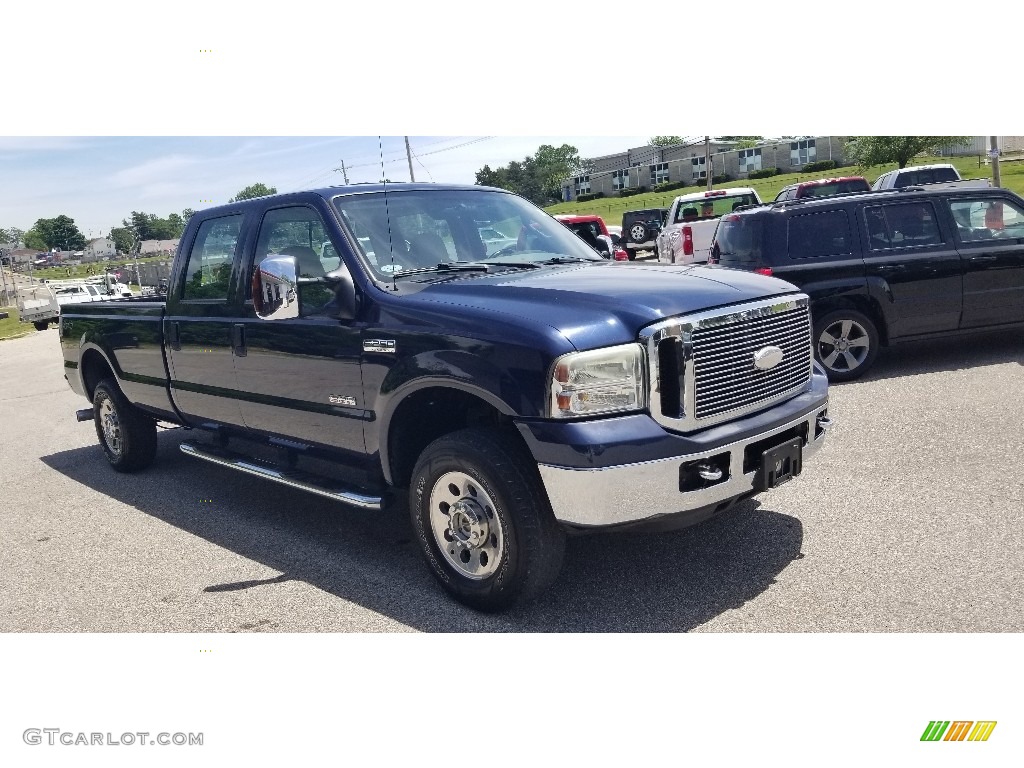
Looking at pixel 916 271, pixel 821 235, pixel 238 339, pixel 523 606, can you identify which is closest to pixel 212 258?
pixel 238 339

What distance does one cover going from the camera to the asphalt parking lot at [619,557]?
3.86m

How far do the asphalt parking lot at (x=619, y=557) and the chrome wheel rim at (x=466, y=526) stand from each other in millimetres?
248

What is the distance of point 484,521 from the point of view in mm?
3846

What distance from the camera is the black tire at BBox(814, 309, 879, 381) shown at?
847 cm

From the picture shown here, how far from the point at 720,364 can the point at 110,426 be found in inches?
216

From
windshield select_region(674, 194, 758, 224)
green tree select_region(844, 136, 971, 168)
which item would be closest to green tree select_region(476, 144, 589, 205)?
windshield select_region(674, 194, 758, 224)

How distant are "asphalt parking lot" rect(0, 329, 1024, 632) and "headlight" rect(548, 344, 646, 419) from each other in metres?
1.01

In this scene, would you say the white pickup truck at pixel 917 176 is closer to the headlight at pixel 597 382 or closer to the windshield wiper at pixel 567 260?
the windshield wiper at pixel 567 260

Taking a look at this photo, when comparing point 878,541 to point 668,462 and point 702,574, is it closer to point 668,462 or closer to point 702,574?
point 702,574

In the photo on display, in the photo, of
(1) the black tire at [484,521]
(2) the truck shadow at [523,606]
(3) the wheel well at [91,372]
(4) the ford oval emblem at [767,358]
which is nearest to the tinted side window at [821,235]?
(2) the truck shadow at [523,606]

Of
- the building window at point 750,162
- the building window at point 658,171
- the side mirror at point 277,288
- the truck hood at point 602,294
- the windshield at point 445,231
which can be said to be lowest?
the truck hood at point 602,294

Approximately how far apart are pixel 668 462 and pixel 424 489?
1.20m

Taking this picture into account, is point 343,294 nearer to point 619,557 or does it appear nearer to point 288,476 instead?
point 288,476
